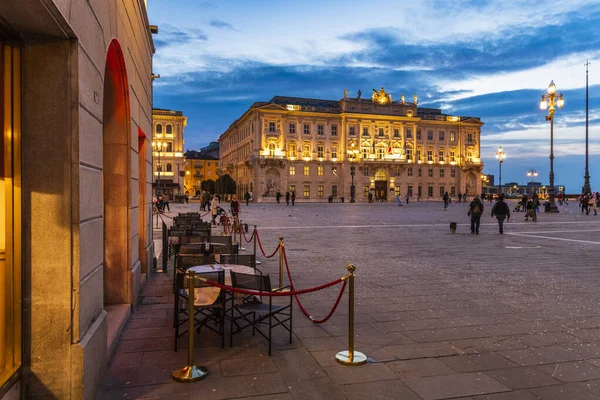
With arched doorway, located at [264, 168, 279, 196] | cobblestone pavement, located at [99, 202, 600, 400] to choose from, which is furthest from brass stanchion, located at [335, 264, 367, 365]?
arched doorway, located at [264, 168, 279, 196]

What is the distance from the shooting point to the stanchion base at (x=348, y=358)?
17.2 feet

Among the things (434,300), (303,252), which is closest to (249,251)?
(303,252)

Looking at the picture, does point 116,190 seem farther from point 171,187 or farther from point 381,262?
point 171,187

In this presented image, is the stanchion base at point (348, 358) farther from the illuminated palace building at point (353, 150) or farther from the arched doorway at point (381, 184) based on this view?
the arched doorway at point (381, 184)

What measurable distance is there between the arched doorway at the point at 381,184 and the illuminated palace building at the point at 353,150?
19 cm

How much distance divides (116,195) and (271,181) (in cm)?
7445

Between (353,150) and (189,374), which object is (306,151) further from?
(189,374)

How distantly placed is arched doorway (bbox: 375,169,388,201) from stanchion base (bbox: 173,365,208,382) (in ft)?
279

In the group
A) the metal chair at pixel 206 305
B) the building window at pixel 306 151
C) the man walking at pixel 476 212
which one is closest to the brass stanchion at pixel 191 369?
the metal chair at pixel 206 305

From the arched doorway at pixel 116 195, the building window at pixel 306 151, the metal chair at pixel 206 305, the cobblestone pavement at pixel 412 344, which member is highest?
the building window at pixel 306 151

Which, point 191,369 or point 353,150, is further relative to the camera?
point 353,150

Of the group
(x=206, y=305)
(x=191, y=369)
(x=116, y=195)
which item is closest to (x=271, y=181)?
(x=116, y=195)

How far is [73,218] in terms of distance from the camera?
3.98 meters

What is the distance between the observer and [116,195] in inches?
279
